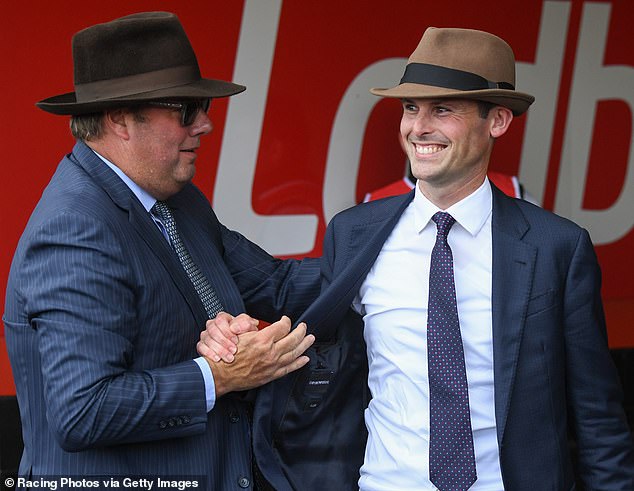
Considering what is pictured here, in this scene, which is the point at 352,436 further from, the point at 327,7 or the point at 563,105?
the point at 563,105

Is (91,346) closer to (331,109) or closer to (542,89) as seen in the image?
(331,109)

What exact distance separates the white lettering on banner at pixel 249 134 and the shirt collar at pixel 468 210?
1506mm

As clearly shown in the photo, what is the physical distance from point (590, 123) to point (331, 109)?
3.74ft

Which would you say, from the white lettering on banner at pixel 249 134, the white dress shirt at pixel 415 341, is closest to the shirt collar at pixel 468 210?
the white dress shirt at pixel 415 341

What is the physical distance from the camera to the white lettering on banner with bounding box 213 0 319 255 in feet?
12.2

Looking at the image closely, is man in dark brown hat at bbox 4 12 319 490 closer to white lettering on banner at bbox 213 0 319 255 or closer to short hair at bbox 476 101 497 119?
short hair at bbox 476 101 497 119

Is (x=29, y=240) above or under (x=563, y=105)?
under

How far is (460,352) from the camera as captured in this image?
220cm

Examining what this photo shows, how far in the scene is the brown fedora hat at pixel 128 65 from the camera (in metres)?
2.20

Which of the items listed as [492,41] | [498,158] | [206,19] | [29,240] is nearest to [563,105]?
[498,158]

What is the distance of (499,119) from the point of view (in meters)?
2.39

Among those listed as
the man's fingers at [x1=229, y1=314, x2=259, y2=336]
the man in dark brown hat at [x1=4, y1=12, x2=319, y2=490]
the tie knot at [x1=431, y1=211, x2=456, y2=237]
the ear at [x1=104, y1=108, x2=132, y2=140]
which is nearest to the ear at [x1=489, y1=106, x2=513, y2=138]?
the tie knot at [x1=431, y1=211, x2=456, y2=237]

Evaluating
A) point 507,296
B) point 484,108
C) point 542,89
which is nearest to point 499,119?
point 484,108

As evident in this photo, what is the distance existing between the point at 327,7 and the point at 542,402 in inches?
81.5
